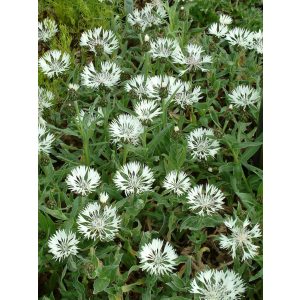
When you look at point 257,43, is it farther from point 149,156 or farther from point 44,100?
point 44,100

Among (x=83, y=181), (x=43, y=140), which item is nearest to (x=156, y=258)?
(x=83, y=181)

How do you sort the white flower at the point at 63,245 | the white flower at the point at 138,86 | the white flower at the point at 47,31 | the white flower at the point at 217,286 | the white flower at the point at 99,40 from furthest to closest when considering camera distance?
the white flower at the point at 47,31, the white flower at the point at 99,40, the white flower at the point at 138,86, the white flower at the point at 63,245, the white flower at the point at 217,286

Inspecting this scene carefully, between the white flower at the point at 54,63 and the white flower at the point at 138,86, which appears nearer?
the white flower at the point at 138,86

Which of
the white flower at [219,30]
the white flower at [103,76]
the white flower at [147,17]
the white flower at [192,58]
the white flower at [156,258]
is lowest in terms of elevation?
the white flower at [156,258]

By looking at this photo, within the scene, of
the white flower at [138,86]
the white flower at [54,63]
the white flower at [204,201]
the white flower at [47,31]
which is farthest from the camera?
the white flower at [47,31]

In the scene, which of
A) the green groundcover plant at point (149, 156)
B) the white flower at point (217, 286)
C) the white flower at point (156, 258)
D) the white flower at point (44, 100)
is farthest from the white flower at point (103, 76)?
the white flower at point (217, 286)

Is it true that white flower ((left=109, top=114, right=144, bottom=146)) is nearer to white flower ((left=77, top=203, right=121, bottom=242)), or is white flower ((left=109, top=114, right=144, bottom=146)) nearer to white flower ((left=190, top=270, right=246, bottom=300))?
white flower ((left=77, top=203, right=121, bottom=242))

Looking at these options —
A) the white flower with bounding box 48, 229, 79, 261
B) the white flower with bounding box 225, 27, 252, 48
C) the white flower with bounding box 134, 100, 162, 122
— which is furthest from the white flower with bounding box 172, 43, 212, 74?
the white flower with bounding box 48, 229, 79, 261

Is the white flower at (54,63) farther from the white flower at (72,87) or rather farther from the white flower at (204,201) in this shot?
the white flower at (204,201)

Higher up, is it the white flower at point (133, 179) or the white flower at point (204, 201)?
the white flower at point (133, 179)
